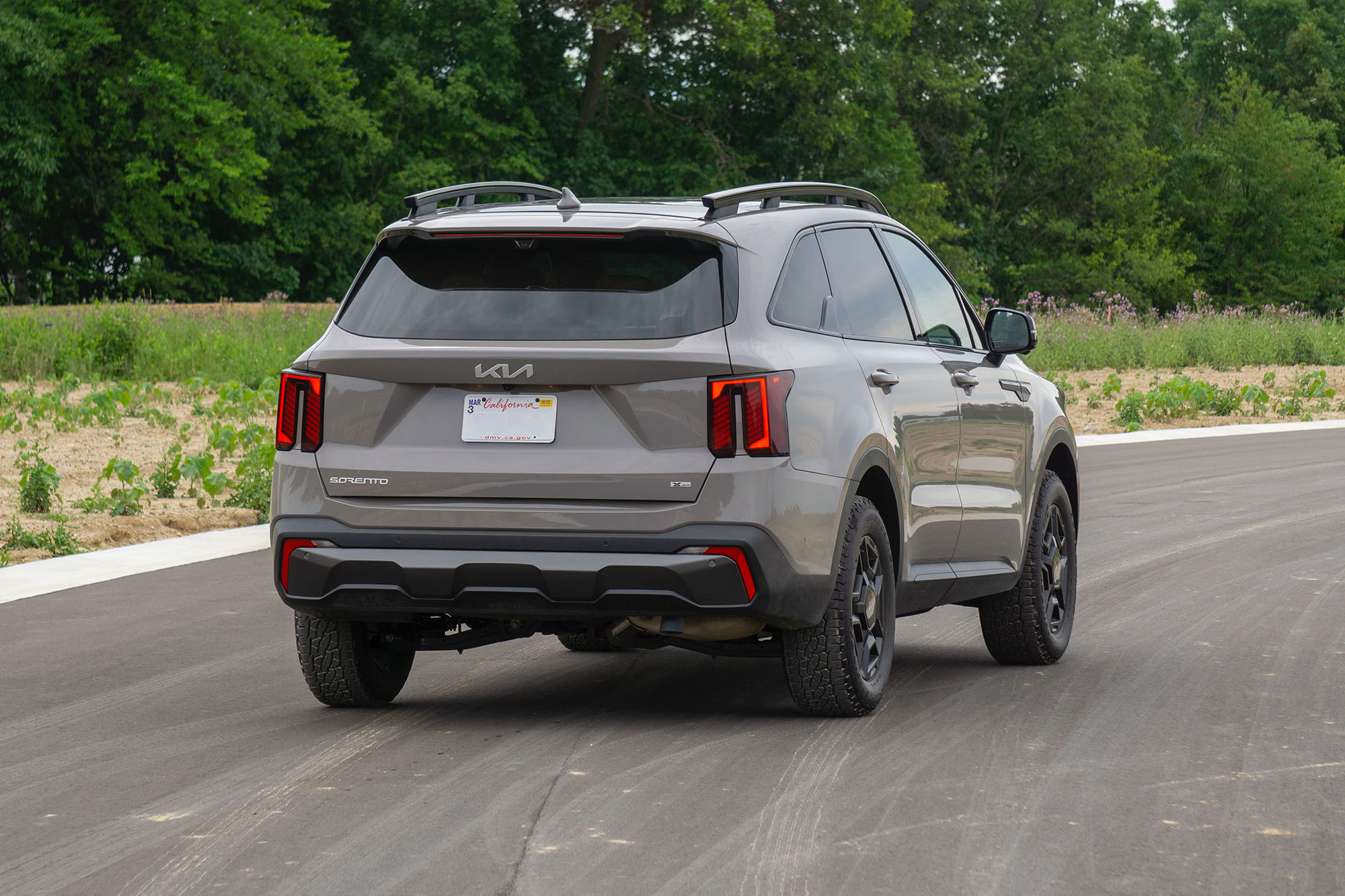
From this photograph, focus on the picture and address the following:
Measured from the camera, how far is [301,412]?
6180 millimetres

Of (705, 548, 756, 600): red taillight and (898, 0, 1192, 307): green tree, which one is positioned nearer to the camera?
(705, 548, 756, 600): red taillight

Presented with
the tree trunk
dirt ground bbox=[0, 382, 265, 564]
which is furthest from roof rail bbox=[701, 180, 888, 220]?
the tree trunk

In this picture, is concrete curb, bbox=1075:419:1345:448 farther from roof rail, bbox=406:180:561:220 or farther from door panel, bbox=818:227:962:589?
roof rail, bbox=406:180:561:220

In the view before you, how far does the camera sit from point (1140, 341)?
32.2m

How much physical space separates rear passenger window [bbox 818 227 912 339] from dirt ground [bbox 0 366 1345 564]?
6404 millimetres

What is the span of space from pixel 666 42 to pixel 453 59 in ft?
22.2

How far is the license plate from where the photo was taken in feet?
19.2

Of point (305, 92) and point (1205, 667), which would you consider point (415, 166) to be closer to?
point (305, 92)

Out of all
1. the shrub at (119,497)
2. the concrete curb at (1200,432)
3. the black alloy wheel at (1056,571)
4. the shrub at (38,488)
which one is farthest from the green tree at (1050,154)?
the black alloy wheel at (1056,571)

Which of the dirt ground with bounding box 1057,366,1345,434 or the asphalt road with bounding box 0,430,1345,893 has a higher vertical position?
the asphalt road with bounding box 0,430,1345,893

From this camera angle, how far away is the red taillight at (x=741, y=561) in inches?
227

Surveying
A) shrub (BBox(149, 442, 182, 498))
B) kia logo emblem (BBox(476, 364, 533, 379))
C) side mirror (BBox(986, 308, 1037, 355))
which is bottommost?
shrub (BBox(149, 442, 182, 498))

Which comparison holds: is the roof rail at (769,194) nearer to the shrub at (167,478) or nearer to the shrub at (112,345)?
the shrub at (167,478)

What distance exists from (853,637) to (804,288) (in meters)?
1.26
